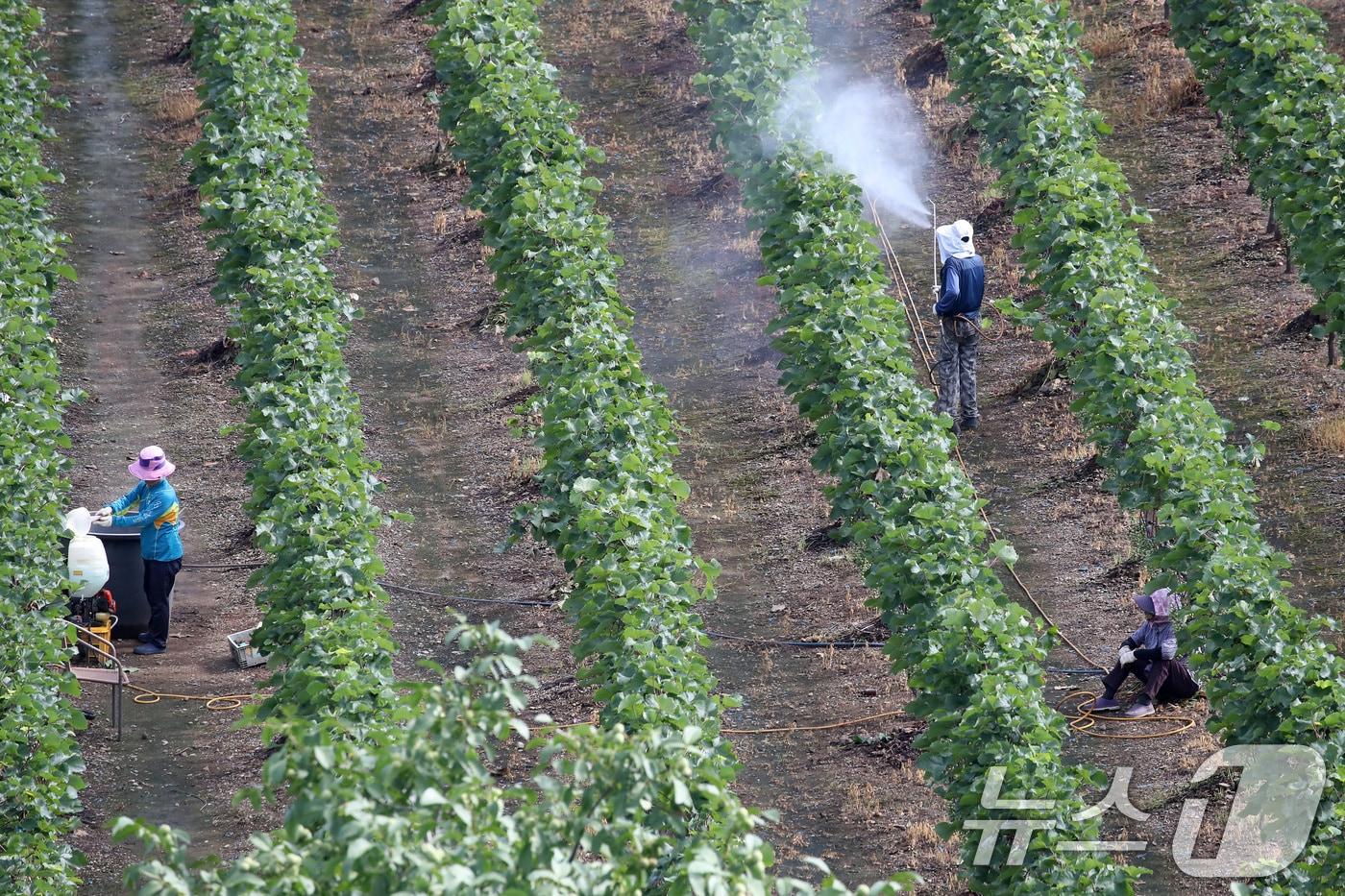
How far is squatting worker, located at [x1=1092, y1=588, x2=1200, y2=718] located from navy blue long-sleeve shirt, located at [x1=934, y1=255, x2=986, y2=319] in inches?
175

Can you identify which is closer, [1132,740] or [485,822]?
[485,822]

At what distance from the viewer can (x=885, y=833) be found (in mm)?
11633

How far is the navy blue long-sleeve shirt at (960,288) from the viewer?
1608cm

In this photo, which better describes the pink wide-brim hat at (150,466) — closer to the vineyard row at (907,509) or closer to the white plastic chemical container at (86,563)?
the white plastic chemical container at (86,563)

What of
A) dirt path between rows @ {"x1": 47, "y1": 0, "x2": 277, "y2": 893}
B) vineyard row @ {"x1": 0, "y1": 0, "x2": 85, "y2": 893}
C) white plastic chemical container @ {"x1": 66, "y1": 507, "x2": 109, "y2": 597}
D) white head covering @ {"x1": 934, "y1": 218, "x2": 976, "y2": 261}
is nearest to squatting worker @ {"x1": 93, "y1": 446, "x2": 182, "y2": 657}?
dirt path between rows @ {"x1": 47, "y1": 0, "x2": 277, "y2": 893}

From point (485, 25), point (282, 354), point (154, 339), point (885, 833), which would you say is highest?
point (485, 25)

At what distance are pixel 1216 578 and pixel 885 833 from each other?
2725 millimetres

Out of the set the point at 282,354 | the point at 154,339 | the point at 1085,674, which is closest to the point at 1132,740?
the point at 1085,674

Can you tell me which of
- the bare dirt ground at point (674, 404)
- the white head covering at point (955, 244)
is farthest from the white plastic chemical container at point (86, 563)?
the white head covering at point (955, 244)

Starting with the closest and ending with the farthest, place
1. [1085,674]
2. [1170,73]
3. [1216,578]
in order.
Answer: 1. [1216,578]
2. [1085,674]
3. [1170,73]

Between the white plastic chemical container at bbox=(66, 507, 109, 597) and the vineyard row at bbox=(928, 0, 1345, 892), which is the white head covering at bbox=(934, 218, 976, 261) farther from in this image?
the white plastic chemical container at bbox=(66, 507, 109, 597)

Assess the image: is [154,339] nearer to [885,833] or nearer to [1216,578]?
[885,833]

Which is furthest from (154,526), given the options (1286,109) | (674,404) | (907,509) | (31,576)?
(1286,109)

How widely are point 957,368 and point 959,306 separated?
0.68m
